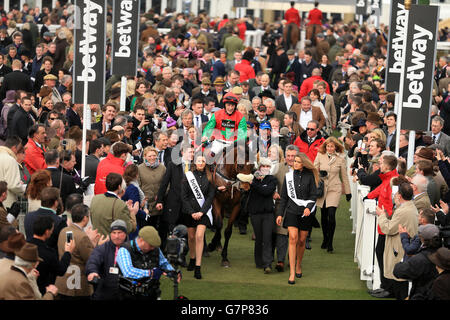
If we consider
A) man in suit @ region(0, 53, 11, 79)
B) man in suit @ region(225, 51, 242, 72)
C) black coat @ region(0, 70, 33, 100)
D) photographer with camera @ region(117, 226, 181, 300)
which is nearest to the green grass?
photographer with camera @ region(117, 226, 181, 300)

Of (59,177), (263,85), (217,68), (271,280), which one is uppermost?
(217,68)

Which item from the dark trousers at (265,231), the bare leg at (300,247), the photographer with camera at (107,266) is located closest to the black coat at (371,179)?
the bare leg at (300,247)

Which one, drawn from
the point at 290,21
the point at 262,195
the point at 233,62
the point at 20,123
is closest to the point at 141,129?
the point at 20,123

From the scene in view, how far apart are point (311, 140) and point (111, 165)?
410 cm

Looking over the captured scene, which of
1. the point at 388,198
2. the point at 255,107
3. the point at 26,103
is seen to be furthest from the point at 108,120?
the point at 388,198

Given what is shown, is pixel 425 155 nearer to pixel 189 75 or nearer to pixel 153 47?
pixel 189 75

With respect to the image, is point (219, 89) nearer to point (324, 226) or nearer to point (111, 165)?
point (324, 226)

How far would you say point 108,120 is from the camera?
1371cm

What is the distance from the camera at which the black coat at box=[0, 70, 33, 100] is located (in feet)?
57.1

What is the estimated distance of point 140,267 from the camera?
27.2 ft

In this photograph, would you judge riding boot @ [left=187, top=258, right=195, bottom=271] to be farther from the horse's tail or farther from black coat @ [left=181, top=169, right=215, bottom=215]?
the horse's tail

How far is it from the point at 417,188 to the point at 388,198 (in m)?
0.36
